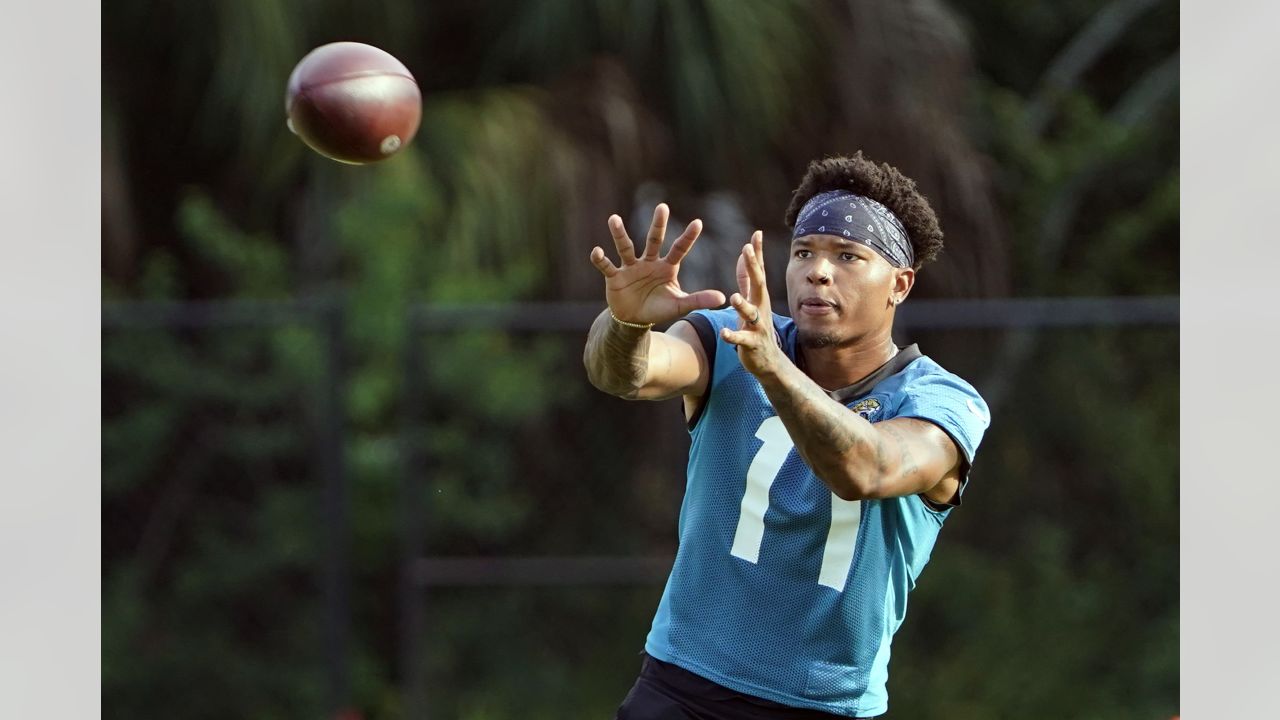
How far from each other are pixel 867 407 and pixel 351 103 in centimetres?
197

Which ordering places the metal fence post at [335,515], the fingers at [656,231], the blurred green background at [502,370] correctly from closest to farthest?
1. the fingers at [656,231]
2. the metal fence post at [335,515]
3. the blurred green background at [502,370]

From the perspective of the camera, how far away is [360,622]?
9.57 m

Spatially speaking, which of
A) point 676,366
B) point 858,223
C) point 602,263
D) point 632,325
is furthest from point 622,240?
point 858,223

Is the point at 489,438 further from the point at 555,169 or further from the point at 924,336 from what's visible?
the point at 924,336

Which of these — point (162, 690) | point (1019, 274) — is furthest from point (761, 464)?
point (1019, 274)

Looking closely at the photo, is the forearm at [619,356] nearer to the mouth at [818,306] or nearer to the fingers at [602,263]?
the fingers at [602,263]

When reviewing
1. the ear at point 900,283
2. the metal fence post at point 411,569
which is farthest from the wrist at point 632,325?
the metal fence post at point 411,569

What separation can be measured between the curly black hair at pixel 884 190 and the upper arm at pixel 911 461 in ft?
2.13

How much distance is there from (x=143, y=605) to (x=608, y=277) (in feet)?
20.3

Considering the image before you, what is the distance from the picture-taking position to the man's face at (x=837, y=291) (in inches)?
172

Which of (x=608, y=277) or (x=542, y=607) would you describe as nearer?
(x=608, y=277)

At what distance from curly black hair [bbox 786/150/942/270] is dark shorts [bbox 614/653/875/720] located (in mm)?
1299

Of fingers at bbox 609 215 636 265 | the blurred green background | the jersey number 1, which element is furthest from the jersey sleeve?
the blurred green background

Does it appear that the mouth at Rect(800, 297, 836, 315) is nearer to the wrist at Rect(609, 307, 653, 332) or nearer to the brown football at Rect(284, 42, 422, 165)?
the wrist at Rect(609, 307, 653, 332)
